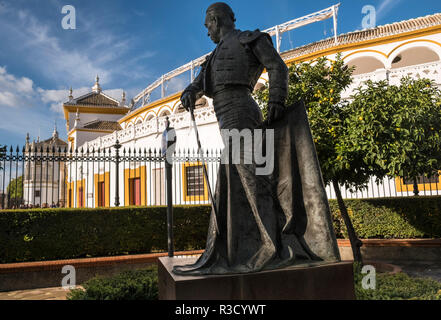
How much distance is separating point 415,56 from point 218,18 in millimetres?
21299

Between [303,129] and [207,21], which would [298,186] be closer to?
[303,129]

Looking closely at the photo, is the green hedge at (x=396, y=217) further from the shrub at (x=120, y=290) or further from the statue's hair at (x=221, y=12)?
the statue's hair at (x=221, y=12)

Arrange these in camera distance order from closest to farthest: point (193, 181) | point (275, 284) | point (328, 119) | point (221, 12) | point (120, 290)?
point (275, 284) → point (221, 12) → point (120, 290) → point (328, 119) → point (193, 181)

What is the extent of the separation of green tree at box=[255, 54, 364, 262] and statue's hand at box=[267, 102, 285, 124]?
3.70 meters

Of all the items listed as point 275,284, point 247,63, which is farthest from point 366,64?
point 275,284

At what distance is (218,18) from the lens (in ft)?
10.4

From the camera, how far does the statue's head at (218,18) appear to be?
315 centimetres

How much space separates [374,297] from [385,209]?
5961mm

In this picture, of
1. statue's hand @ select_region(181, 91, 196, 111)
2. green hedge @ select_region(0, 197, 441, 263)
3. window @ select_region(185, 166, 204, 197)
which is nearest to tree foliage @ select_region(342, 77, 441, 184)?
green hedge @ select_region(0, 197, 441, 263)

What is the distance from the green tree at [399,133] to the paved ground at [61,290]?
2041 millimetres

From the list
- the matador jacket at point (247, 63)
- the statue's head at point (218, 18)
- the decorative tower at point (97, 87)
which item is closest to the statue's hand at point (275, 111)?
the matador jacket at point (247, 63)

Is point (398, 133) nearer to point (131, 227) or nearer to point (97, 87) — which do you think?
point (131, 227)

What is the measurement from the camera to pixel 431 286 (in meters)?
3.94

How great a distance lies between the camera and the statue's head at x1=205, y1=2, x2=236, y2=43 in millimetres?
3149
